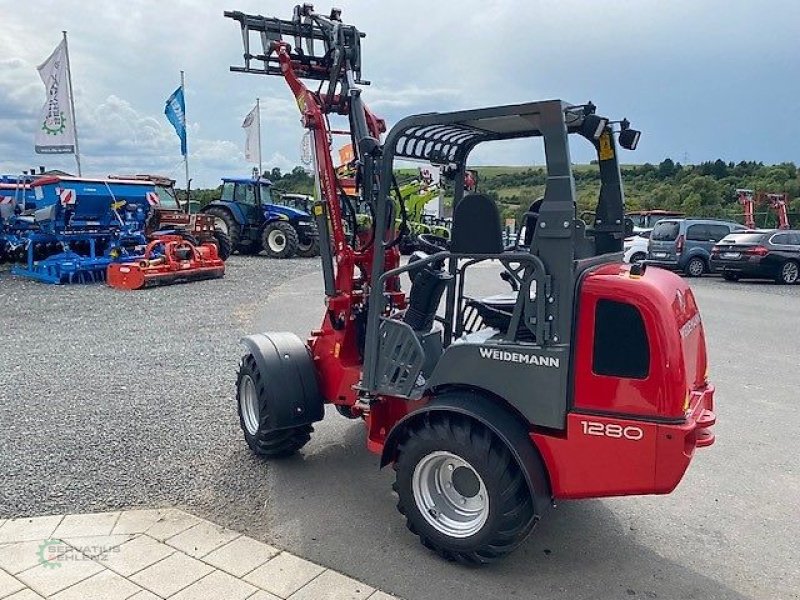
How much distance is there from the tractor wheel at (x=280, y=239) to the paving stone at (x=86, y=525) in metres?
17.8

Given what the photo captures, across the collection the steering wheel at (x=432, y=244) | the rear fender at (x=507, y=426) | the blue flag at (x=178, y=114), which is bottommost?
the rear fender at (x=507, y=426)

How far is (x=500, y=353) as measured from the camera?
339 centimetres

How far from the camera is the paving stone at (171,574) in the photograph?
3.24 m

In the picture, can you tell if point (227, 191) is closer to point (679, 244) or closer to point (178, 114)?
point (178, 114)

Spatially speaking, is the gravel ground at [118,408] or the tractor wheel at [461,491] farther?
the gravel ground at [118,408]

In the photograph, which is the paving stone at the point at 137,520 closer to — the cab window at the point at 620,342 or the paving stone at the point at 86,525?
the paving stone at the point at 86,525

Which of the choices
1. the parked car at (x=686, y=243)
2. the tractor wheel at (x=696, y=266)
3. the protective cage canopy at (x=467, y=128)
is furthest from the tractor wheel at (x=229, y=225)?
the protective cage canopy at (x=467, y=128)

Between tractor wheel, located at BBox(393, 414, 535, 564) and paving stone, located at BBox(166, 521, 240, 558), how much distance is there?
40.5 inches

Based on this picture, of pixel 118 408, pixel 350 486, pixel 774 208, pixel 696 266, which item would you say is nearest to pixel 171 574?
pixel 350 486

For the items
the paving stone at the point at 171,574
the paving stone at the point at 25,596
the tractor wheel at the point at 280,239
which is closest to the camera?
the paving stone at the point at 25,596

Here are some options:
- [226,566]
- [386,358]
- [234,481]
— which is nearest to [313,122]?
[386,358]

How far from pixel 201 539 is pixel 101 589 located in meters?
0.60

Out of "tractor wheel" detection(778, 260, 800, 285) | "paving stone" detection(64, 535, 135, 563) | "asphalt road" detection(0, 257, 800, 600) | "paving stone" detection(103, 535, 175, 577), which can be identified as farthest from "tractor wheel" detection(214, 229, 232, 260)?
"paving stone" detection(103, 535, 175, 577)

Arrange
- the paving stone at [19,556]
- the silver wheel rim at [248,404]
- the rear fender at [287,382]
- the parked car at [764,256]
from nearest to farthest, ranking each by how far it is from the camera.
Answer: the paving stone at [19,556], the rear fender at [287,382], the silver wheel rim at [248,404], the parked car at [764,256]
